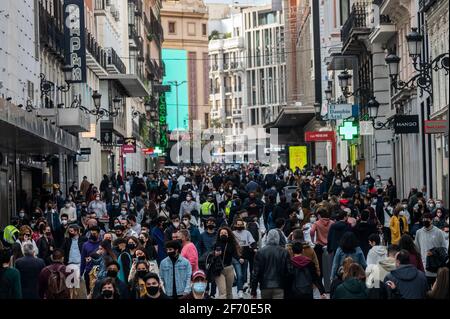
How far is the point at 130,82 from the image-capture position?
84875 millimetres

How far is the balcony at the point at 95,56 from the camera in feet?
222

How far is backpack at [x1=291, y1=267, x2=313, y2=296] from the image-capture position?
17594mm

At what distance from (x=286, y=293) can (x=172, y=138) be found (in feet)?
536

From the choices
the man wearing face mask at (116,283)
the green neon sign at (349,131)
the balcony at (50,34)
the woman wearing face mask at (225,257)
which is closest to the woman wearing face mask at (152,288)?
the man wearing face mask at (116,283)

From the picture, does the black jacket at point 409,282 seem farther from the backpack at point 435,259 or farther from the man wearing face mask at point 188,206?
the man wearing face mask at point 188,206

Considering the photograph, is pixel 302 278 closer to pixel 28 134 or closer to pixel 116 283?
pixel 116 283

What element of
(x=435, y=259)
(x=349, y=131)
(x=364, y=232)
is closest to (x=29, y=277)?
(x=435, y=259)

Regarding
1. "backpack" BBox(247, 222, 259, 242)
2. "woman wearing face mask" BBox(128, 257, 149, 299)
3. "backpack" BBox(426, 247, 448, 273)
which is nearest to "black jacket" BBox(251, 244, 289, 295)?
"backpack" BBox(426, 247, 448, 273)

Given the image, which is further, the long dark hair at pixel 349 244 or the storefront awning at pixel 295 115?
the storefront awning at pixel 295 115

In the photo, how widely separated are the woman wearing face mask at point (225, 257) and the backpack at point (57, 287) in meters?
4.86

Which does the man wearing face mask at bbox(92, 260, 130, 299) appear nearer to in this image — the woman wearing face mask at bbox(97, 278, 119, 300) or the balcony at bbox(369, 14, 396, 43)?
the woman wearing face mask at bbox(97, 278, 119, 300)

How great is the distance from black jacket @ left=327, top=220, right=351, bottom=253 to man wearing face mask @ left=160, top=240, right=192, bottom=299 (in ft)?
17.8

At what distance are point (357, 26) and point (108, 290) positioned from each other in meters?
44.0
